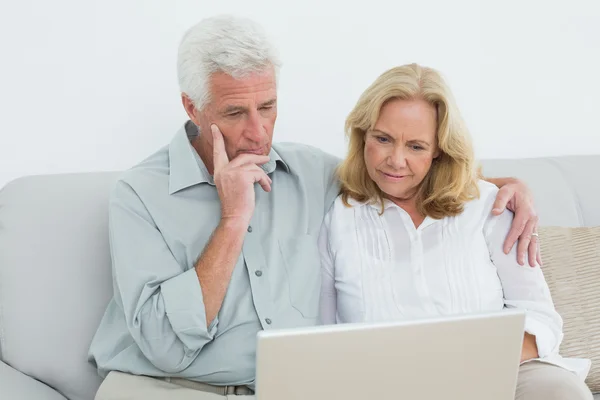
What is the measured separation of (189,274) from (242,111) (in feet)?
1.25

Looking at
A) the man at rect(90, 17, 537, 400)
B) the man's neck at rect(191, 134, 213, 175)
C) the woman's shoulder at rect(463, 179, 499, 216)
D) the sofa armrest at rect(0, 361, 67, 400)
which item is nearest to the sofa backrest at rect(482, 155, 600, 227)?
the woman's shoulder at rect(463, 179, 499, 216)

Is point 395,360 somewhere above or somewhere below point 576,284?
above

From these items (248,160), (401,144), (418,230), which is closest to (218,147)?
(248,160)

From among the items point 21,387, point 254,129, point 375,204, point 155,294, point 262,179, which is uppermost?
point 254,129

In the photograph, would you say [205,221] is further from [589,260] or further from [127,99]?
[589,260]

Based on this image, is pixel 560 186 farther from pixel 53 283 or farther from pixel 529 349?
pixel 53 283

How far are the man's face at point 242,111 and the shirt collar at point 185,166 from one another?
0.07m

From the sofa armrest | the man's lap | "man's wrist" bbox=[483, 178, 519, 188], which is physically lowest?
the sofa armrest

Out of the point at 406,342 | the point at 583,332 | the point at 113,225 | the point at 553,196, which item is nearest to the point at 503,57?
the point at 553,196

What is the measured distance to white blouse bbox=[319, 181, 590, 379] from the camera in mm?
1709

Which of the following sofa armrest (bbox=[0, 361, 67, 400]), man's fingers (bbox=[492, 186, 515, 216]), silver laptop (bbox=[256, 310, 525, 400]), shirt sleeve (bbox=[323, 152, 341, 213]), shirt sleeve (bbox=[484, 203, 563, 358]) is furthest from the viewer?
shirt sleeve (bbox=[323, 152, 341, 213])

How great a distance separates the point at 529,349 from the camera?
163 centimetres

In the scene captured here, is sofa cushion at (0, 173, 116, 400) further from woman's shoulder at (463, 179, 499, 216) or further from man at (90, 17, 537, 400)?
woman's shoulder at (463, 179, 499, 216)

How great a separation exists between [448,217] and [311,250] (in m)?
0.35
